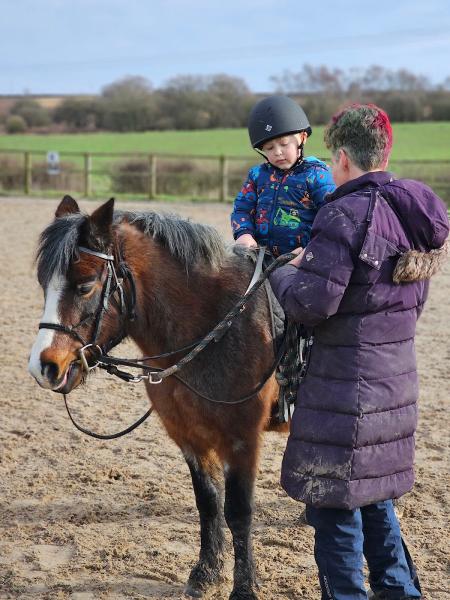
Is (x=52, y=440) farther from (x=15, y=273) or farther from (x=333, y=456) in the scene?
(x=15, y=273)

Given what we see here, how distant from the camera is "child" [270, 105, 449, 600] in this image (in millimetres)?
2406

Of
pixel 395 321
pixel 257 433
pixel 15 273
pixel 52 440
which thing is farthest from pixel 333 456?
pixel 15 273

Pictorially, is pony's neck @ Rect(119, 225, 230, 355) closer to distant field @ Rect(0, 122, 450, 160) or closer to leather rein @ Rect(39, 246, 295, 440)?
leather rein @ Rect(39, 246, 295, 440)

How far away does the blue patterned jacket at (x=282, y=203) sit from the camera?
3.38 metres

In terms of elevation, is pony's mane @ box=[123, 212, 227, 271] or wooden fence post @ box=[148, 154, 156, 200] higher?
wooden fence post @ box=[148, 154, 156, 200]

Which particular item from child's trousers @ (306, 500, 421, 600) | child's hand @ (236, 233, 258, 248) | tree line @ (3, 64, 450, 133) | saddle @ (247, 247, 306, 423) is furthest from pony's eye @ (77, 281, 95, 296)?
tree line @ (3, 64, 450, 133)

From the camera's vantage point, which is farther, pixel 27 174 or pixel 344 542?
pixel 27 174

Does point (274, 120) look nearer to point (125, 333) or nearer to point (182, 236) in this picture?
point (182, 236)

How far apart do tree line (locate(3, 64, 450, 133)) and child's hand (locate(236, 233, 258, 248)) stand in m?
47.5

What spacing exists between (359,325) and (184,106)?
171 feet

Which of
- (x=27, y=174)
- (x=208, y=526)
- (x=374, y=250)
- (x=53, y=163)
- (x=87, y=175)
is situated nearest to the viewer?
(x=374, y=250)

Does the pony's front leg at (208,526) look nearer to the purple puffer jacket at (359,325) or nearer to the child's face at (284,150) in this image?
the purple puffer jacket at (359,325)

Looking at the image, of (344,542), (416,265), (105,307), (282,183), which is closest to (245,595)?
(344,542)

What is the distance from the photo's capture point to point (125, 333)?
3.10 meters
